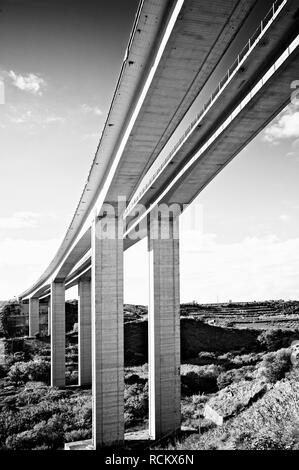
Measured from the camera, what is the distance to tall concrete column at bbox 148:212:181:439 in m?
Result: 19.9

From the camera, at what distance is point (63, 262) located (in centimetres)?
3397

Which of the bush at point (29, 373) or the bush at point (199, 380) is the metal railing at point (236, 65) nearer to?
the bush at point (199, 380)

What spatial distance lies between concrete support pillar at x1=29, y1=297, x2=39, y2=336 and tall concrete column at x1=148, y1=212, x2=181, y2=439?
5129 cm

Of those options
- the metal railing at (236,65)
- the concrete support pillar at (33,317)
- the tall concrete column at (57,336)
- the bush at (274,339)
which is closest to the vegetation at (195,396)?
the bush at (274,339)

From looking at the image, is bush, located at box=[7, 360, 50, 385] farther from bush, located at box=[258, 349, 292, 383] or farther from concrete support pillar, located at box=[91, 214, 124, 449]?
bush, located at box=[258, 349, 292, 383]

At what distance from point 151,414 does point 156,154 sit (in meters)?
14.2

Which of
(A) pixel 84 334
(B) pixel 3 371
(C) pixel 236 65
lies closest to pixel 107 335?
(C) pixel 236 65

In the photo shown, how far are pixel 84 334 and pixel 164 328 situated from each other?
2338 cm

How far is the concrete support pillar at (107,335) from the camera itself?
19125mm

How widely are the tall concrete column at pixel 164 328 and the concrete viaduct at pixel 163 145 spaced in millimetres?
57

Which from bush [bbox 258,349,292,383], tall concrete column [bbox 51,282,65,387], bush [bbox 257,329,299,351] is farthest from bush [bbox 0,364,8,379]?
bush [bbox 258,349,292,383]

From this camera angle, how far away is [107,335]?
1989cm

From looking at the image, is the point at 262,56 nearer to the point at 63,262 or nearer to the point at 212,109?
the point at 212,109
